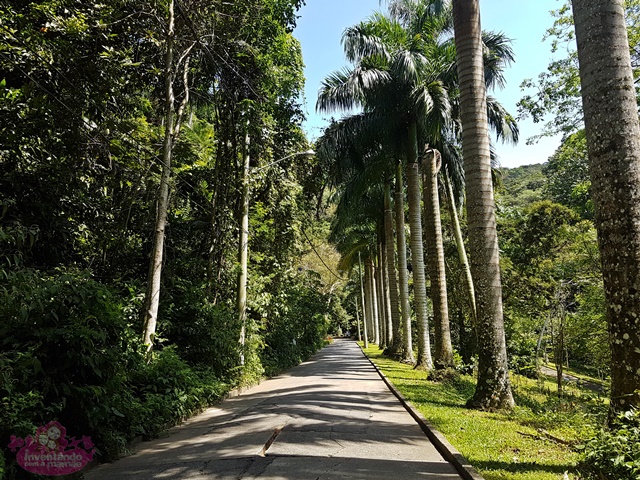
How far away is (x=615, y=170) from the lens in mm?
4867

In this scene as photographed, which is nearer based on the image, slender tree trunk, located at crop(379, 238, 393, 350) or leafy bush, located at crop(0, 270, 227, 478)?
leafy bush, located at crop(0, 270, 227, 478)

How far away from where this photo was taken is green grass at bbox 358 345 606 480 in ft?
16.2

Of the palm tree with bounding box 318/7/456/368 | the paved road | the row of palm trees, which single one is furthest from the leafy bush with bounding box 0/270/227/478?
the palm tree with bounding box 318/7/456/368

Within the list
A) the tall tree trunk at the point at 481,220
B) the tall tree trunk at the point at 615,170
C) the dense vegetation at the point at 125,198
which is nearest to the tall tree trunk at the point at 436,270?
the dense vegetation at the point at 125,198

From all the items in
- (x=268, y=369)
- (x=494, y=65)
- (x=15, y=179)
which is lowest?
(x=268, y=369)

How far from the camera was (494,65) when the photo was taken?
1595 cm

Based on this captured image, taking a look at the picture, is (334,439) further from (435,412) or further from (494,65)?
(494,65)

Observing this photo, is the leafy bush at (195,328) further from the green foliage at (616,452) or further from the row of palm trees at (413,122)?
the green foliage at (616,452)

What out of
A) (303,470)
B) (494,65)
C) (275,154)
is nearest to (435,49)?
(494,65)

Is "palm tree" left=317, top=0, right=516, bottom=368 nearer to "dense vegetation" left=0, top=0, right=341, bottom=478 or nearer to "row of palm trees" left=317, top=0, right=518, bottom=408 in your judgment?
"row of palm trees" left=317, top=0, right=518, bottom=408

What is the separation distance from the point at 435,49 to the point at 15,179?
14217mm

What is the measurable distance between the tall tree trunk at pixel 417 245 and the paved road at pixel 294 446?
6.14 metres

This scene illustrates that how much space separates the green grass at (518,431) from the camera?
16.2ft

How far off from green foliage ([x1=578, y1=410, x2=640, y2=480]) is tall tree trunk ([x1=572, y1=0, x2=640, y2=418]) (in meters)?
0.32
